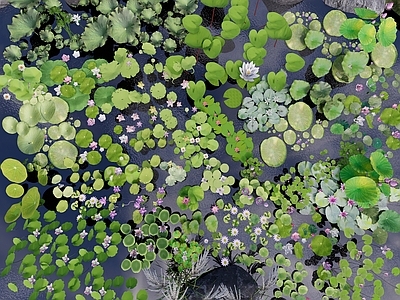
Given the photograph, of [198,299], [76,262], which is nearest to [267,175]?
[198,299]

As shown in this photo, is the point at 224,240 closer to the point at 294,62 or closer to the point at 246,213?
the point at 246,213

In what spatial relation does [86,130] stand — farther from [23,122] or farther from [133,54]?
[133,54]

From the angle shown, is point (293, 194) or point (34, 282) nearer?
point (34, 282)

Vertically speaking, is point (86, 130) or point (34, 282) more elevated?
point (86, 130)

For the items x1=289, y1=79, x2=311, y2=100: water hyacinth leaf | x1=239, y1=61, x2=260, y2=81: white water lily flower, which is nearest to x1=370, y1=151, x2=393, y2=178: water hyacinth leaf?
x1=289, y1=79, x2=311, y2=100: water hyacinth leaf

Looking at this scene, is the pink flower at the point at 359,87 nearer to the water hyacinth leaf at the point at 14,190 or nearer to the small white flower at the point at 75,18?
the small white flower at the point at 75,18

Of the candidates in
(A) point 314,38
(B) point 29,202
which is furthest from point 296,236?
(B) point 29,202

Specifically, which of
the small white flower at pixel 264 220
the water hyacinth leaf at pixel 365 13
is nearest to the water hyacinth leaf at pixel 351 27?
the water hyacinth leaf at pixel 365 13
